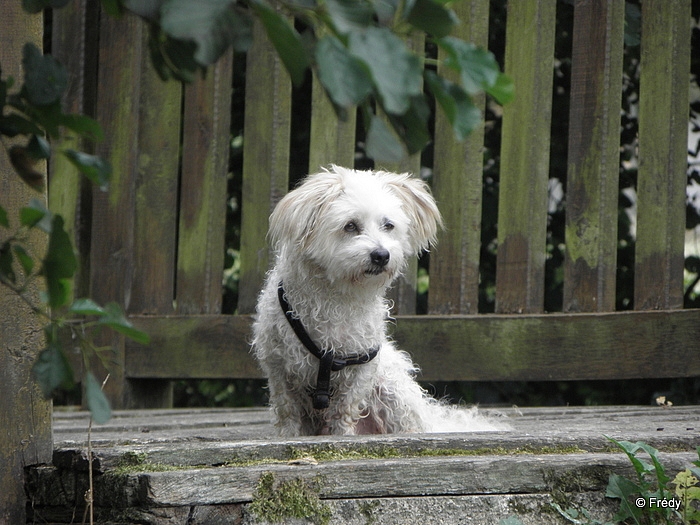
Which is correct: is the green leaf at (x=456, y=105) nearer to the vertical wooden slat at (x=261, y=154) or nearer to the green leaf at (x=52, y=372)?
the green leaf at (x=52, y=372)

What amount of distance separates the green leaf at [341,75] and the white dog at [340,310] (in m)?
2.39

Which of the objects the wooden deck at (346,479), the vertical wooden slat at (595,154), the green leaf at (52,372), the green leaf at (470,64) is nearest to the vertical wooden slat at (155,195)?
the wooden deck at (346,479)

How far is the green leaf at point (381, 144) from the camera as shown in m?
1.00

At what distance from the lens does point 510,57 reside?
164 inches

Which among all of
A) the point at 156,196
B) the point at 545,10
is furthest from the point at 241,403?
the point at 545,10

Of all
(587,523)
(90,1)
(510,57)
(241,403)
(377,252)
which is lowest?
(241,403)

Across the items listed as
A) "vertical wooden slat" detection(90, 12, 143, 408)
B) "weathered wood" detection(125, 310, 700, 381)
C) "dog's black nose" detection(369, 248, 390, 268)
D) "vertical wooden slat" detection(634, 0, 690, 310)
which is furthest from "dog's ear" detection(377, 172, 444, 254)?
"vertical wooden slat" detection(90, 12, 143, 408)

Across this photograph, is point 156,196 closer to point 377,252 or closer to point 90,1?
point 90,1

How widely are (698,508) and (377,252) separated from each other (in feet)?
4.82

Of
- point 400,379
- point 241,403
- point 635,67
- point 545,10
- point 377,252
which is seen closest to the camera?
point 377,252

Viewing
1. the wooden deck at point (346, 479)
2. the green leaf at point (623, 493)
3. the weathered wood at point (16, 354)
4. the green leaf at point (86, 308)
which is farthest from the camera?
the weathered wood at point (16, 354)

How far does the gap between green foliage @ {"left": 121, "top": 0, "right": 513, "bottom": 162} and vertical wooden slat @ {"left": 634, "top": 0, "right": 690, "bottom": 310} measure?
10.7ft

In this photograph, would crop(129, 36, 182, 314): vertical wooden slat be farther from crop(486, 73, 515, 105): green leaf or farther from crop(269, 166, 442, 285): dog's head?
crop(486, 73, 515, 105): green leaf

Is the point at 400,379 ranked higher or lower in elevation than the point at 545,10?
lower
